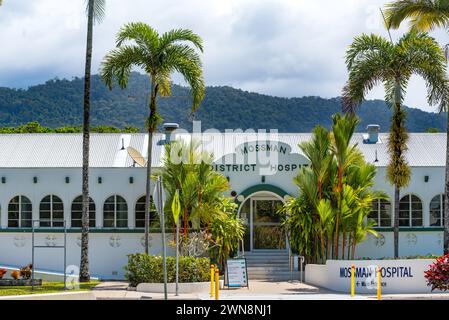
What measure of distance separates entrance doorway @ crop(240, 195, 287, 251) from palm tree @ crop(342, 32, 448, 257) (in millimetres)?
5348

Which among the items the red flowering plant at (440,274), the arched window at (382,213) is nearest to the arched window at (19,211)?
the arched window at (382,213)

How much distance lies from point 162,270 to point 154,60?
7550 mm

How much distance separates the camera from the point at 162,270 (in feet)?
82.1

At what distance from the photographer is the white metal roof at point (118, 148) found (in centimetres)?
3416

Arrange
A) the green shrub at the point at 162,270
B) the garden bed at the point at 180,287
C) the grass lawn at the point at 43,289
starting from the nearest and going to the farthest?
the grass lawn at the point at 43,289
the garden bed at the point at 180,287
the green shrub at the point at 162,270

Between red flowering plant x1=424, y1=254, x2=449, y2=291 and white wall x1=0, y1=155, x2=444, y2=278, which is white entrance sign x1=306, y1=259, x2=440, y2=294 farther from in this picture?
white wall x1=0, y1=155, x2=444, y2=278

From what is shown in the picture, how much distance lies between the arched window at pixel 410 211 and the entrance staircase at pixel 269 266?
4936 millimetres

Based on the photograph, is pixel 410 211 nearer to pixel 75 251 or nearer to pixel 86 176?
pixel 86 176

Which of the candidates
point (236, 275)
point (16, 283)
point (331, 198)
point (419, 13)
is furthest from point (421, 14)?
point (16, 283)

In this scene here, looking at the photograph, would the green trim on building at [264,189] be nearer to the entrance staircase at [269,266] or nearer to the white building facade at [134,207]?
the white building facade at [134,207]

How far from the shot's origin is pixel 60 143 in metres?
36.1

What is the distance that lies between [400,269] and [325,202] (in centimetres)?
419

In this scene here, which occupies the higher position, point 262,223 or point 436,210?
point 436,210
